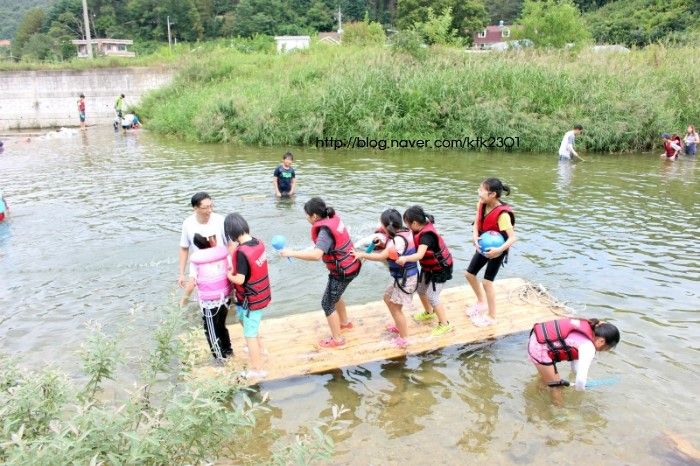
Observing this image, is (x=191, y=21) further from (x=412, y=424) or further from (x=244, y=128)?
(x=412, y=424)

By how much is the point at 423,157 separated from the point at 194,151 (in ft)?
29.2

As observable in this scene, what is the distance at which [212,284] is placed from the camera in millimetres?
5527

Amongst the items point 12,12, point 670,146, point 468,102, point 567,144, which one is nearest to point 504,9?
point 468,102

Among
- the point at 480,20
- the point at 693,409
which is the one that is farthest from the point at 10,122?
the point at 480,20

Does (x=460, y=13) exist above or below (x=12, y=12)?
below

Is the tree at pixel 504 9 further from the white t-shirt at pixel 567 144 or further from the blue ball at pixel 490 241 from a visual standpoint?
the blue ball at pixel 490 241

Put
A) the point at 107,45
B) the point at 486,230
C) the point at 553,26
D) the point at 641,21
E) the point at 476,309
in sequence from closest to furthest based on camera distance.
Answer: the point at 486,230
the point at 476,309
the point at 553,26
the point at 641,21
the point at 107,45

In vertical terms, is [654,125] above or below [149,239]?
above

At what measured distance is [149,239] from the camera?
1052cm

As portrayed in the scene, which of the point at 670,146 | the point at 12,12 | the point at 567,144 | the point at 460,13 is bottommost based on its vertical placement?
the point at 670,146

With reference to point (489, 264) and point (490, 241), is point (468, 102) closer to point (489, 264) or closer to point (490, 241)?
point (489, 264)

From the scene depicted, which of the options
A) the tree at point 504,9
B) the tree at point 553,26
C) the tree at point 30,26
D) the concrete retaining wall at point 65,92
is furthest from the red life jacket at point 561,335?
the tree at point 30,26

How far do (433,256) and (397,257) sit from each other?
520mm

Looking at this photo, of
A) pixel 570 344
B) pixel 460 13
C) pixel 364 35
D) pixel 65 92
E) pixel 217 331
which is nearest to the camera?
pixel 570 344
